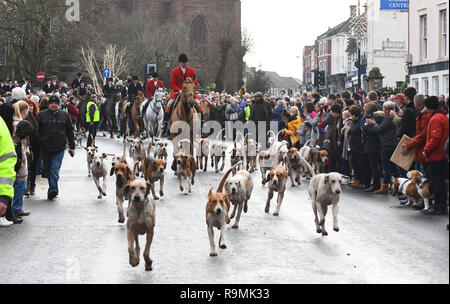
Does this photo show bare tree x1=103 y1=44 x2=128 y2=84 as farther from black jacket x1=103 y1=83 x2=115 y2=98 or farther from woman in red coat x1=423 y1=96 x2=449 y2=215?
woman in red coat x1=423 y1=96 x2=449 y2=215

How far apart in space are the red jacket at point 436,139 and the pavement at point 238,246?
3.64 feet

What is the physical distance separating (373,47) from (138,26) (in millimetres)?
25113

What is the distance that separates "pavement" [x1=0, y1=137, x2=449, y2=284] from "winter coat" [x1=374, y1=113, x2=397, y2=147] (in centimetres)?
128

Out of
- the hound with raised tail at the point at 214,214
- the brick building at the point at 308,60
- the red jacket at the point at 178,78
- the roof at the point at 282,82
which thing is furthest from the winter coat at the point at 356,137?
the roof at the point at 282,82

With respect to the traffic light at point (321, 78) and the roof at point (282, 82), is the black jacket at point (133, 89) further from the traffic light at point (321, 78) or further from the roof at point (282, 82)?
the roof at point (282, 82)

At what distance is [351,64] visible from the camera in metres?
102

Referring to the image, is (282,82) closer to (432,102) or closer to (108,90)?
(108,90)

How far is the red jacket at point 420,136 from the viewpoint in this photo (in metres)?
13.1

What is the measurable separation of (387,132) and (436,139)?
5.11 m

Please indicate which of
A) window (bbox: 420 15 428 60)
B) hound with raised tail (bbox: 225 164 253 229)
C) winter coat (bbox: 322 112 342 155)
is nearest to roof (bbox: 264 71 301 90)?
window (bbox: 420 15 428 60)

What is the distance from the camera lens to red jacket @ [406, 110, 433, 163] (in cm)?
1310

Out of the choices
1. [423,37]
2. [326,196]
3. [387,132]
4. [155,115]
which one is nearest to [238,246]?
[326,196]

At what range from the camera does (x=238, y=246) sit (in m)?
10.0

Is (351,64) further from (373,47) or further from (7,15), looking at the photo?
(7,15)
